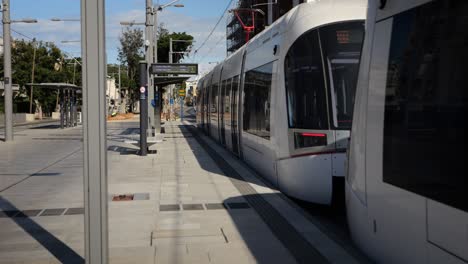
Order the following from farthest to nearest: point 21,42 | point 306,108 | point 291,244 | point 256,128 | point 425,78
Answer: point 21,42
point 256,128
point 306,108
point 291,244
point 425,78

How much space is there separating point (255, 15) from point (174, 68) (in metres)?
41.0

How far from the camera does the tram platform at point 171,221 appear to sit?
19.1 feet

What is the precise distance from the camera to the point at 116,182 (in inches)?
448

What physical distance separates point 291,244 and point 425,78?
9.50 feet

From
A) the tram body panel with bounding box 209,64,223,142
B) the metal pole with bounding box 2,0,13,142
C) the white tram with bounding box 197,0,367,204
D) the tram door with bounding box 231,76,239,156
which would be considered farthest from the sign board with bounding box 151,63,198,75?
the white tram with bounding box 197,0,367,204

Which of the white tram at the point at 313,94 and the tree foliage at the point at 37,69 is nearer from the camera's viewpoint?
the white tram at the point at 313,94

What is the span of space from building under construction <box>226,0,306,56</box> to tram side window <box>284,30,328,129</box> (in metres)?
23.2

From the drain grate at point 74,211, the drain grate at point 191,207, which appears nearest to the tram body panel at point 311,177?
the drain grate at point 191,207

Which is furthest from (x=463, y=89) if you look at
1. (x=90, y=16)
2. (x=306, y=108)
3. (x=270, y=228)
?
(x=306, y=108)

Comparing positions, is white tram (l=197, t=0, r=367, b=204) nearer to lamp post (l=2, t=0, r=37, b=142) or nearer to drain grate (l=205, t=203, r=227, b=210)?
drain grate (l=205, t=203, r=227, b=210)

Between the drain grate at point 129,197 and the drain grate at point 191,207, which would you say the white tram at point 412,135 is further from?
the drain grate at point 129,197

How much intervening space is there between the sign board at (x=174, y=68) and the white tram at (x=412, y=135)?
55.3ft

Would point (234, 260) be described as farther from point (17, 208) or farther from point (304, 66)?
point (17, 208)

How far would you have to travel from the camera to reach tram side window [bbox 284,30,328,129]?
8.02 metres
